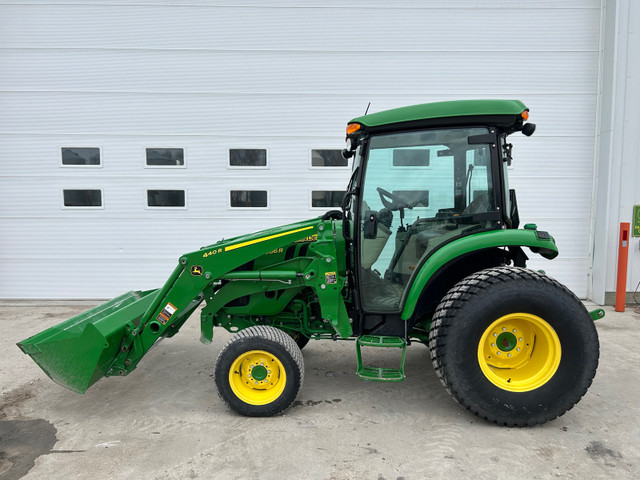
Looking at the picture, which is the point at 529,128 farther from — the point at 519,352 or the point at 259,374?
the point at 259,374

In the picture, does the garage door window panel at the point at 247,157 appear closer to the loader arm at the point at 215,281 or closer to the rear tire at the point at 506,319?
the loader arm at the point at 215,281

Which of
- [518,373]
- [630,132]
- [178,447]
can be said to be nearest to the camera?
[178,447]

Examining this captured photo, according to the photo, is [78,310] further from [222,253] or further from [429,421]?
[429,421]

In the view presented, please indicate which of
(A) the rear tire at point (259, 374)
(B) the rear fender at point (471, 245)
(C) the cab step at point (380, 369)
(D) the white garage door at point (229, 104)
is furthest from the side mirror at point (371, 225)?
(D) the white garage door at point (229, 104)

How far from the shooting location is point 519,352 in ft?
9.70

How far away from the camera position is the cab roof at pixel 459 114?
289 centimetres

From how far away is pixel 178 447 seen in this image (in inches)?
104

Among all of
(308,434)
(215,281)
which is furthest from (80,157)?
(308,434)

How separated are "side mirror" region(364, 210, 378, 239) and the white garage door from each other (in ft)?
10.5

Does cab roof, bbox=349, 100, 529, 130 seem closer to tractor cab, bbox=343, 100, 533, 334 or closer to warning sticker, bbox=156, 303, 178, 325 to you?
tractor cab, bbox=343, 100, 533, 334

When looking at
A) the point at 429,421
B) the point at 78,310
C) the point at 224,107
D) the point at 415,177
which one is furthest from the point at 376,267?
the point at 78,310

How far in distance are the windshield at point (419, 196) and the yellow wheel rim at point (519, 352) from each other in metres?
0.67

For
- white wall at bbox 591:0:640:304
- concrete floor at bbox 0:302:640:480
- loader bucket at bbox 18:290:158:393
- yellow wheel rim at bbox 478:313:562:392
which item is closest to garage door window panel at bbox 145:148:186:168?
concrete floor at bbox 0:302:640:480

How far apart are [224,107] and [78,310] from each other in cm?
354
